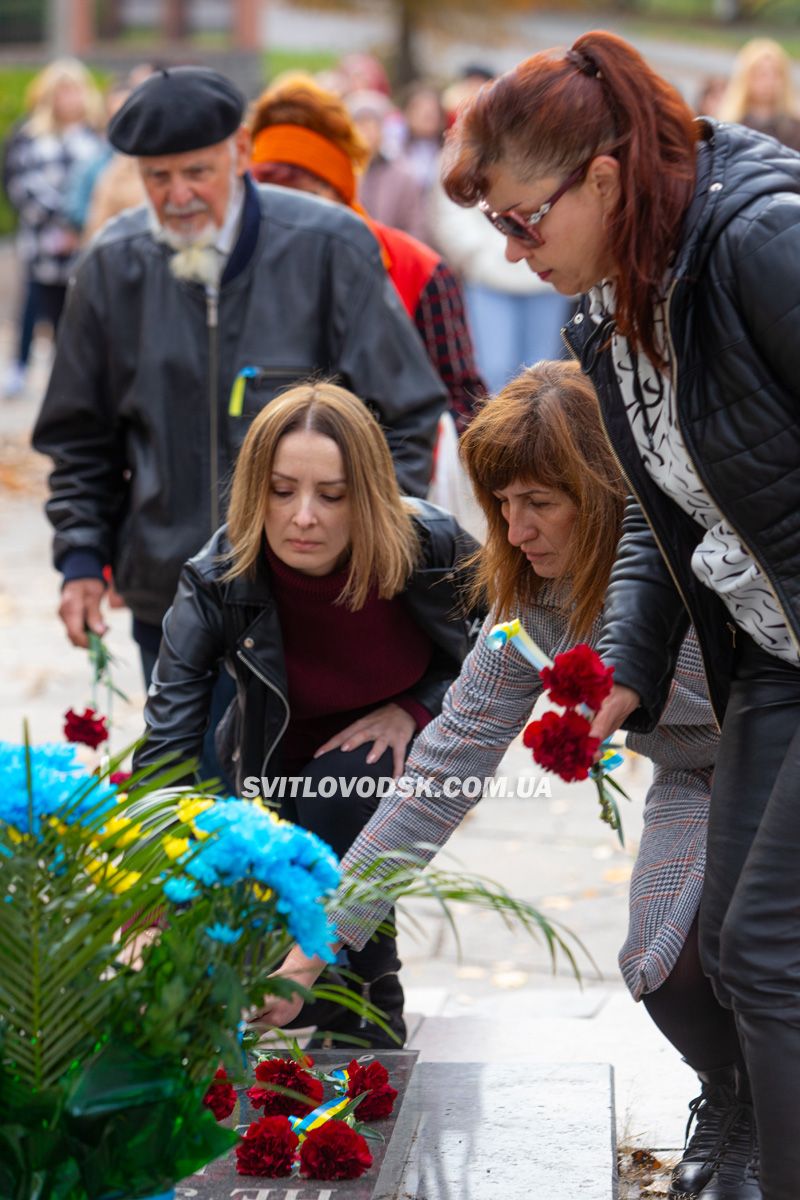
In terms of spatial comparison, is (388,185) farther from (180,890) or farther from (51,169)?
(180,890)

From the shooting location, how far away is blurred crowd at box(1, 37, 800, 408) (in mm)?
8641

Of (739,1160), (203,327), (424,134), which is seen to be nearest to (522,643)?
(739,1160)

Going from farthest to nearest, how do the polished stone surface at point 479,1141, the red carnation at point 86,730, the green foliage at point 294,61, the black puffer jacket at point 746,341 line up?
1. the green foliage at point 294,61
2. the red carnation at point 86,730
3. the polished stone surface at point 479,1141
4. the black puffer jacket at point 746,341

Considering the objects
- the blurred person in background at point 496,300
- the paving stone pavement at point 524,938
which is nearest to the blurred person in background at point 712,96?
the blurred person in background at point 496,300

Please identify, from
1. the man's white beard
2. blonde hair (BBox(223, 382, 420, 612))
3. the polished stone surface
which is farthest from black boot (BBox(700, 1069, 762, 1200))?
the man's white beard

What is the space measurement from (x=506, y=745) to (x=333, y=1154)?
765 millimetres

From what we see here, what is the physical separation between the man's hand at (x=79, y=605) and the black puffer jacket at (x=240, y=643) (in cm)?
58

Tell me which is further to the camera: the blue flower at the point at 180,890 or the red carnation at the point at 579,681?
the red carnation at the point at 579,681

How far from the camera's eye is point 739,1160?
2984 millimetres

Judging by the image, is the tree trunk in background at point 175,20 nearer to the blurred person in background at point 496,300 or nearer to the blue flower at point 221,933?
the blurred person in background at point 496,300

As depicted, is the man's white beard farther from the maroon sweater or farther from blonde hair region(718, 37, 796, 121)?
blonde hair region(718, 37, 796, 121)

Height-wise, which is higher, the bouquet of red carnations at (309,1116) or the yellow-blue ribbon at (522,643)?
the yellow-blue ribbon at (522,643)

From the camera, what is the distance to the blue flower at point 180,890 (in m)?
2.20

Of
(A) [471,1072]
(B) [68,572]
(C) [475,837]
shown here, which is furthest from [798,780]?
(C) [475,837]
